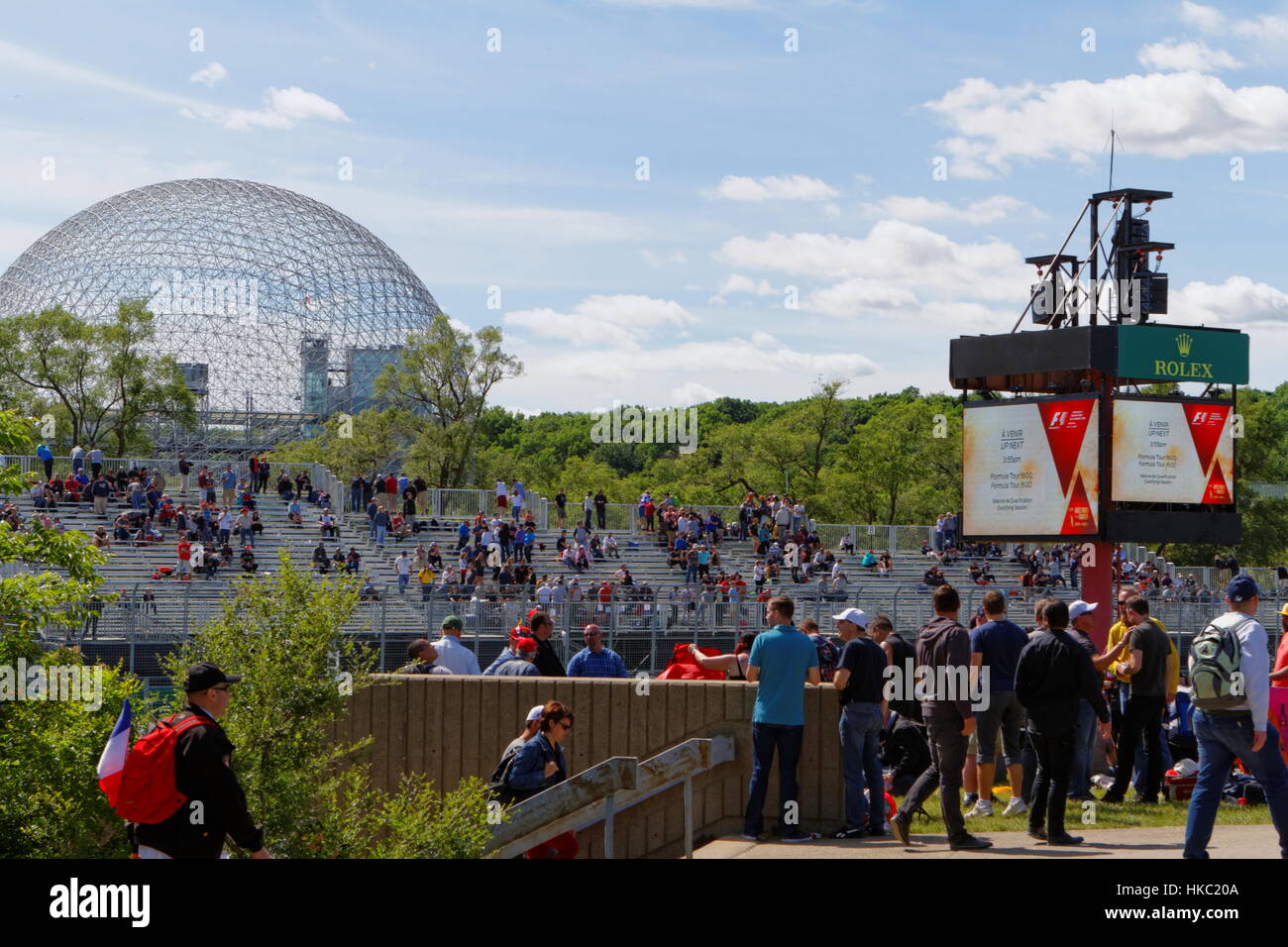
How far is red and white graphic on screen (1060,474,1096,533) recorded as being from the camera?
25.3 meters

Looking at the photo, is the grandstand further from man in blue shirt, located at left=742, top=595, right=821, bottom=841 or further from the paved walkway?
the paved walkway

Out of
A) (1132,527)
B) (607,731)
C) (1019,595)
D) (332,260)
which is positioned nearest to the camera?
(607,731)

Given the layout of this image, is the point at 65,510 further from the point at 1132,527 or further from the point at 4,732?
the point at 4,732

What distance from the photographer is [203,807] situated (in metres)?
6.62

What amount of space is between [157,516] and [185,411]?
21704 millimetres

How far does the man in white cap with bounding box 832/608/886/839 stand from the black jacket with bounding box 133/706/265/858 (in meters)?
4.98

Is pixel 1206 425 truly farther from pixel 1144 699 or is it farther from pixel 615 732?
pixel 615 732

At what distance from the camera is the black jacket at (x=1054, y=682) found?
9883mm

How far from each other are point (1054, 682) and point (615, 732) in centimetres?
339

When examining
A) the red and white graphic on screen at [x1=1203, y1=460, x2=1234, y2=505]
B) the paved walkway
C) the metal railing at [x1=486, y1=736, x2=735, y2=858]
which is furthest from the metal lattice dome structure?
the metal railing at [x1=486, y1=736, x2=735, y2=858]

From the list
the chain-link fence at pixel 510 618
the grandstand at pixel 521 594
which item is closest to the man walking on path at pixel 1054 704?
the grandstand at pixel 521 594
